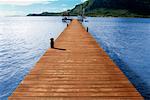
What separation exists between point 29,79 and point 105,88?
4.08 m

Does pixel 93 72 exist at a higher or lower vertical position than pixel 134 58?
higher

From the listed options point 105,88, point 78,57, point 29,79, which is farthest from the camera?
point 78,57

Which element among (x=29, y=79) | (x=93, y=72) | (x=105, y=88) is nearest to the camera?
(x=105, y=88)

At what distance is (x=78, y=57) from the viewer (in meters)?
17.3

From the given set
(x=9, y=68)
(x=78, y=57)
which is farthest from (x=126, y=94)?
(x=9, y=68)

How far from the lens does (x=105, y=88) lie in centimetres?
1047

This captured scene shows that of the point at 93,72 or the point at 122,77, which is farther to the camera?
the point at 93,72

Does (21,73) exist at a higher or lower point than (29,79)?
lower

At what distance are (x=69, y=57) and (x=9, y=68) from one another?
1013 centimetres

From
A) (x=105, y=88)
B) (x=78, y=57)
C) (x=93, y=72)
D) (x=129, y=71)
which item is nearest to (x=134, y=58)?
(x=129, y=71)

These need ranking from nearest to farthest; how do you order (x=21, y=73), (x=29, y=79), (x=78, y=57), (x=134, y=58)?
(x=29, y=79)
(x=78, y=57)
(x=21, y=73)
(x=134, y=58)

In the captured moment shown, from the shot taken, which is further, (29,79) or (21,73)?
(21,73)

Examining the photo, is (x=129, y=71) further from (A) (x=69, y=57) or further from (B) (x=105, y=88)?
(B) (x=105, y=88)

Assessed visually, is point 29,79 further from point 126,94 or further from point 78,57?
point 78,57
